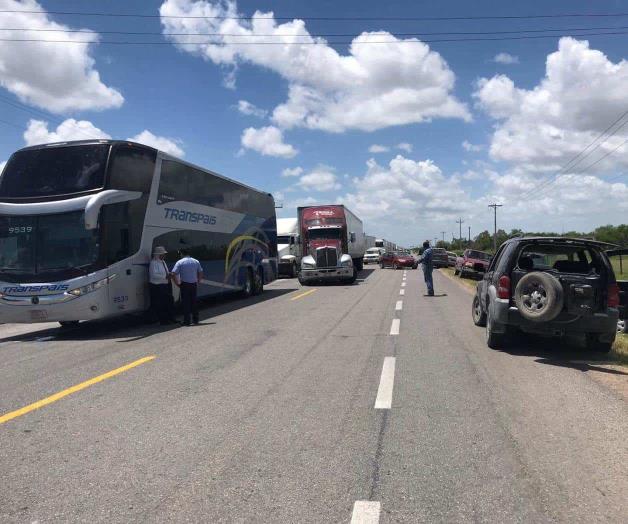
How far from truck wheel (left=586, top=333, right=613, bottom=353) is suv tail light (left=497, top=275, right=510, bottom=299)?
1.41 metres

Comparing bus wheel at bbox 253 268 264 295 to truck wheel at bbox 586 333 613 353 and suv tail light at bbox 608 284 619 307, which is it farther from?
suv tail light at bbox 608 284 619 307

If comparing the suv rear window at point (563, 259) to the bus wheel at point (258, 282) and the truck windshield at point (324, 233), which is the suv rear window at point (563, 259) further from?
the truck windshield at point (324, 233)

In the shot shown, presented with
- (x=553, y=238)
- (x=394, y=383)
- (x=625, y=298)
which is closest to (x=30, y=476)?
(x=394, y=383)

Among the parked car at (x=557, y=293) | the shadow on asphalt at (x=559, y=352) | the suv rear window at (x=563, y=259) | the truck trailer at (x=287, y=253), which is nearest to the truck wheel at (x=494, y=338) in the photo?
the parked car at (x=557, y=293)

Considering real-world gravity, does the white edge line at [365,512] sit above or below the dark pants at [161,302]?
below

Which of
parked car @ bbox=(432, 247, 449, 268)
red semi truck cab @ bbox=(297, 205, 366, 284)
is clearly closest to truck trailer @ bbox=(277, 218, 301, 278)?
red semi truck cab @ bbox=(297, 205, 366, 284)

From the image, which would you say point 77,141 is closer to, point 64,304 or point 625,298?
point 64,304

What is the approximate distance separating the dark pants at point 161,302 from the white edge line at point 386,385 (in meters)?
6.18

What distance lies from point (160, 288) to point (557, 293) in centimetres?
816

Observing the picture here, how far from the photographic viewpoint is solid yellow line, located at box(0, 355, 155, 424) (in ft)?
17.8

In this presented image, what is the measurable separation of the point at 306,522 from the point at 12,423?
3.45m

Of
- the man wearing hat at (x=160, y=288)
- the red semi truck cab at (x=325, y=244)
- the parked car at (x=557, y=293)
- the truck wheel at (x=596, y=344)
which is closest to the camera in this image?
the parked car at (x=557, y=293)

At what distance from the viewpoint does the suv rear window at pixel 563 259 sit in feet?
27.9

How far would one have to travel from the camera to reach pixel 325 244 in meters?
26.4
